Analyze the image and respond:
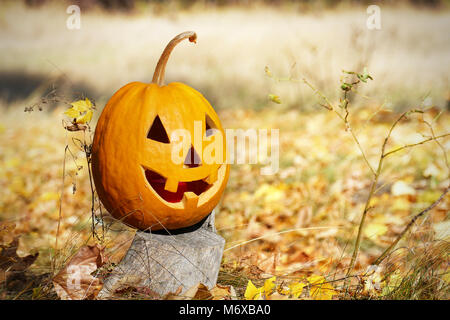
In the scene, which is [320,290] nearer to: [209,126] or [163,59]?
[209,126]

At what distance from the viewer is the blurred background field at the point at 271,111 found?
112 inches

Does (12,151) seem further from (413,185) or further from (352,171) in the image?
A: (413,185)

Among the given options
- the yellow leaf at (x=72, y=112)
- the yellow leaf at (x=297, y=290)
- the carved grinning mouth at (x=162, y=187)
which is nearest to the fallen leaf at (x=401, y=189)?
the yellow leaf at (x=297, y=290)

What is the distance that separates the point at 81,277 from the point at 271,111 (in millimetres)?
4558

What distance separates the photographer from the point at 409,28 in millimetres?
7660

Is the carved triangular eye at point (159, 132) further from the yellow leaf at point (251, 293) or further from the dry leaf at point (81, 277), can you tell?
the yellow leaf at point (251, 293)

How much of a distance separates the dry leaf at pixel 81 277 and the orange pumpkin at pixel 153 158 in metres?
0.21

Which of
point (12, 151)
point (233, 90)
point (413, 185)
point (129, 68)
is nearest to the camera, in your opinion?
point (413, 185)

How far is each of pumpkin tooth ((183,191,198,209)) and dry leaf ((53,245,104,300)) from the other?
1.40 ft

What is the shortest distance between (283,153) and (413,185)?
1.36 metres

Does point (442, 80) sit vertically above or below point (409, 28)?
below

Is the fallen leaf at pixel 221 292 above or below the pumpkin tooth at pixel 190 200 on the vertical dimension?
below

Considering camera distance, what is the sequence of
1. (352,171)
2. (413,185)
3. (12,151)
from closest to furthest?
(413,185) → (352,171) → (12,151)

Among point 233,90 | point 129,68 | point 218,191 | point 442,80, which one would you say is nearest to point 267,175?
point 218,191
